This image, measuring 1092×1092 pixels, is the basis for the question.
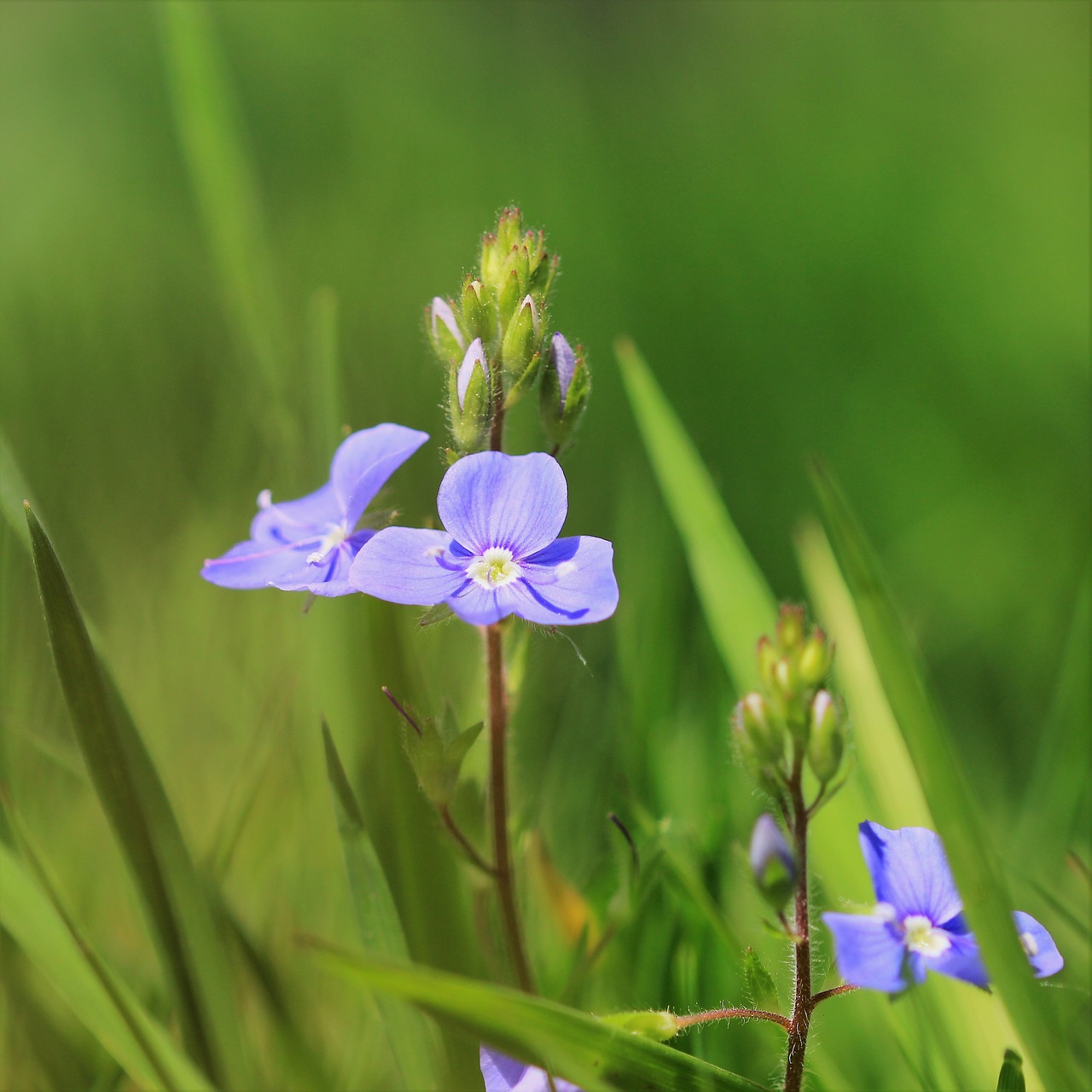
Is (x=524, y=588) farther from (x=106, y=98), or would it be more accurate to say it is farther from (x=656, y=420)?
(x=106, y=98)

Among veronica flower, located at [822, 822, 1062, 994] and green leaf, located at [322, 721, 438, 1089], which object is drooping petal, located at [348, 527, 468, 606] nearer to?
green leaf, located at [322, 721, 438, 1089]

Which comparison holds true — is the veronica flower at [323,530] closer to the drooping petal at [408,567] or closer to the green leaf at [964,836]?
the drooping petal at [408,567]

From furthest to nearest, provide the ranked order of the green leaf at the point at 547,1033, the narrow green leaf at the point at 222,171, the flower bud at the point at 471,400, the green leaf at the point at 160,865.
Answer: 1. the narrow green leaf at the point at 222,171
2. the flower bud at the point at 471,400
3. the green leaf at the point at 160,865
4. the green leaf at the point at 547,1033

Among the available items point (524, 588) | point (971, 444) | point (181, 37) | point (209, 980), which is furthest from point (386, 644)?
point (971, 444)

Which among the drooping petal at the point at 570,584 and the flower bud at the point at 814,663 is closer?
the flower bud at the point at 814,663

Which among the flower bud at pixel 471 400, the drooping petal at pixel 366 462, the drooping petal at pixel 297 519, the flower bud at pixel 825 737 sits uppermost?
the flower bud at pixel 471 400

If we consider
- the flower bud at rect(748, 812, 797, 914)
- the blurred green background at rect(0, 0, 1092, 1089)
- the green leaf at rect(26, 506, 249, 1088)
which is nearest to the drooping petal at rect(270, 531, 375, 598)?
the blurred green background at rect(0, 0, 1092, 1089)

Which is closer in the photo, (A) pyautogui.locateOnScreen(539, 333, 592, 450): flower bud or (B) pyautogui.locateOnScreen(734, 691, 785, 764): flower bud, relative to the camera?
(B) pyautogui.locateOnScreen(734, 691, 785, 764): flower bud

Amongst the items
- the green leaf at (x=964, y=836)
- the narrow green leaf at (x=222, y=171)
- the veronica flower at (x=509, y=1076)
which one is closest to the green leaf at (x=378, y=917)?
the veronica flower at (x=509, y=1076)
